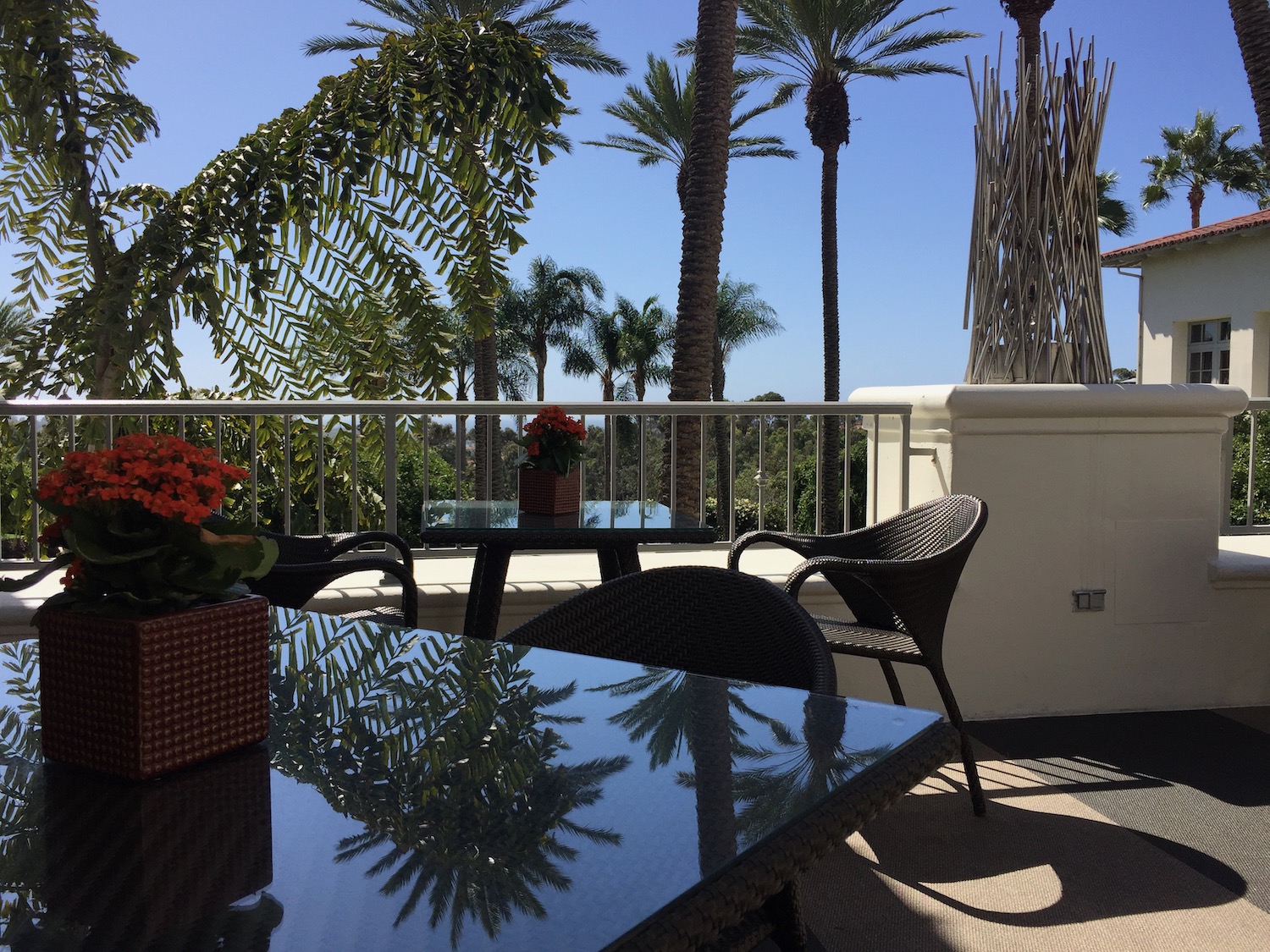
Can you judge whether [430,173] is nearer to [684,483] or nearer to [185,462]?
[684,483]

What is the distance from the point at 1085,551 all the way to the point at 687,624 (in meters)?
3.01

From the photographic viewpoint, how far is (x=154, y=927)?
2.61 ft

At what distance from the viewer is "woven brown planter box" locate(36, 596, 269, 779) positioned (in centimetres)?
111

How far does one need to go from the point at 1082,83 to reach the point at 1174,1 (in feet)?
71.1

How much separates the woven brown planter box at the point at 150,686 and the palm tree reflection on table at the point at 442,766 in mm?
91

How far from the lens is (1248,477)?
20.9 feet

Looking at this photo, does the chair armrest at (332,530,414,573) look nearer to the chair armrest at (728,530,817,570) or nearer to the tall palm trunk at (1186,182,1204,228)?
the chair armrest at (728,530,817,570)

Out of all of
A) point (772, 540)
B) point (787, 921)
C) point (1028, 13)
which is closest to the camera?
point (787, 921)

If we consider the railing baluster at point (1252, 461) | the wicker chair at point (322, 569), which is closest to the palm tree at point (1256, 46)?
the railing baluster at point (1252, 461)

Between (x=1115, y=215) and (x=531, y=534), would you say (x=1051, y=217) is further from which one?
(x=1115, y=215)

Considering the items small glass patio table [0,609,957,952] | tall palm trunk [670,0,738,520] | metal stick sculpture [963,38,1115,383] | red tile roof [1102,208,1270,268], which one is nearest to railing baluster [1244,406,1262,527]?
metal stick sculpture [963,38,1115,383]

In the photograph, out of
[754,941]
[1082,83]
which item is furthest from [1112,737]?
[754,941]

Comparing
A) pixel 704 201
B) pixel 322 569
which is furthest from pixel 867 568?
pixel 704 201

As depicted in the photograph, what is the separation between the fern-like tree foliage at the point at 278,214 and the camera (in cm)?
636
